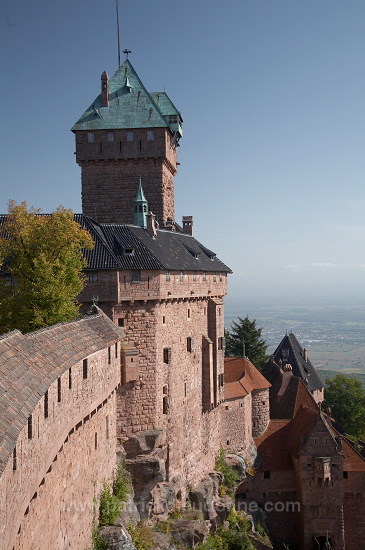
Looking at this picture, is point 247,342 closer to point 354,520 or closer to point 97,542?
point 354,520

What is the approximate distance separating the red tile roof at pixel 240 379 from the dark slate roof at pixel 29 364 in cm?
2115

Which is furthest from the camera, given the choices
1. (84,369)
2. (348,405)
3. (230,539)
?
(348,405)

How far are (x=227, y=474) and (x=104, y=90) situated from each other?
Answer: 24.6m

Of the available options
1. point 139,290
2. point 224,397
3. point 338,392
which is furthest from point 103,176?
point 338,392

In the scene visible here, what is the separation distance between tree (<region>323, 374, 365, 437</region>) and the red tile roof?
19427 mm

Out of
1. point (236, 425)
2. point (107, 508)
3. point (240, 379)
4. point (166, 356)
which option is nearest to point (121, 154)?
point (166, 356)

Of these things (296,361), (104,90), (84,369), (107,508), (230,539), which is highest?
(104,90)

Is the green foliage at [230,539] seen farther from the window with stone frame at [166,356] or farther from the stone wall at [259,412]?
the window with stone frame at [166,356]

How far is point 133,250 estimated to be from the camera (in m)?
25.7

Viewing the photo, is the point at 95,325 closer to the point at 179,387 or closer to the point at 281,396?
the point at 179,387

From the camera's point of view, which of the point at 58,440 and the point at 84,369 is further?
the point at 84,369

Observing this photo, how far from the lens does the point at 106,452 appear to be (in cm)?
1909

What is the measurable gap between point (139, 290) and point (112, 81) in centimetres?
1646

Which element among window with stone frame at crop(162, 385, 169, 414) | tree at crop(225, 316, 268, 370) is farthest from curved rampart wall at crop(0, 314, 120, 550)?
tree at crop(225, 316, 268, 370)
